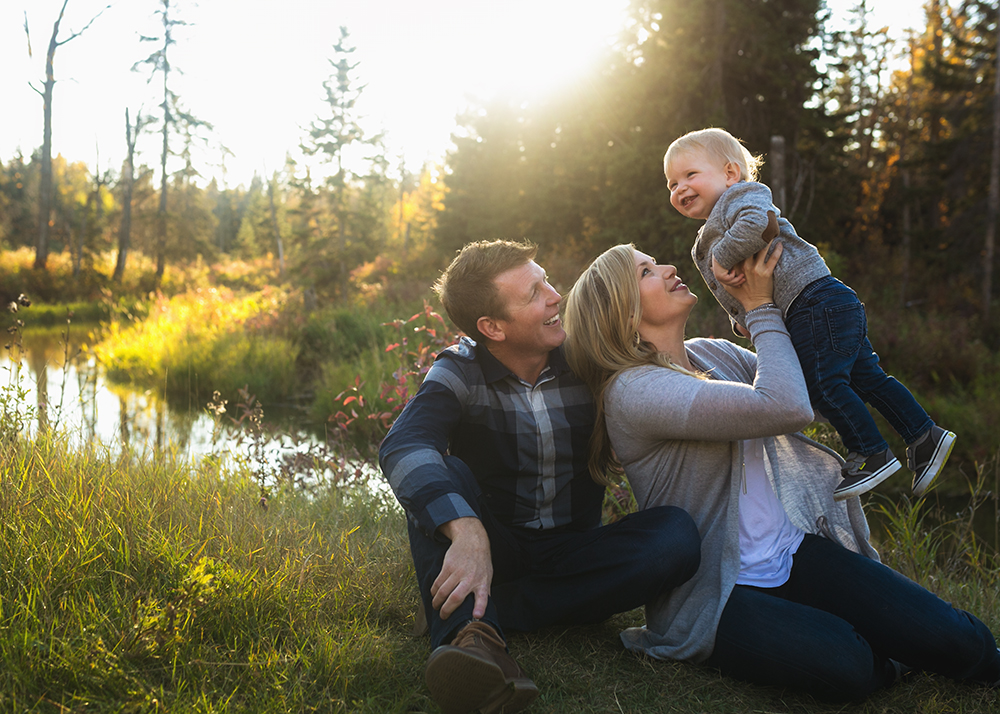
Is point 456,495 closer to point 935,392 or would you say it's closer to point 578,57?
point 935,392

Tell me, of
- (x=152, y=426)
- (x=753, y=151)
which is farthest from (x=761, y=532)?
(x=753, y=151)

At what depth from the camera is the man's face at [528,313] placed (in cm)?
243

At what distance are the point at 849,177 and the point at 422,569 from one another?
60.4 ft

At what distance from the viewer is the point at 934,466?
247 cm

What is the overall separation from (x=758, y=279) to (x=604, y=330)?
55cm

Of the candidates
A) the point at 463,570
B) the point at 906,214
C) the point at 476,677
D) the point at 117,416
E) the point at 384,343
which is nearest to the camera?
the point at 476,677

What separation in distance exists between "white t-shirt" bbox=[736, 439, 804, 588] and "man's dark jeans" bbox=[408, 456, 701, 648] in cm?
19

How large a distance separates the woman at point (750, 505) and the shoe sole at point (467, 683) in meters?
0.71

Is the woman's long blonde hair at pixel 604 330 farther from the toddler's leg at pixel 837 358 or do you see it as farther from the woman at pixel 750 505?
the toddler's leg at pixel 837 358

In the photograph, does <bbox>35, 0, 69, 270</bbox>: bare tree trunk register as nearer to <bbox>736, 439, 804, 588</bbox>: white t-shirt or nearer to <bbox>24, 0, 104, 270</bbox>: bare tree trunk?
<bbox>24, 0, 104, 270</bbox>: bare tree trunk

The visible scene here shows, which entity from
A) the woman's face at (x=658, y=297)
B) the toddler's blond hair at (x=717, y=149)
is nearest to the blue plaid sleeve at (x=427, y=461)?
the woman's face at (x=658, y=297)

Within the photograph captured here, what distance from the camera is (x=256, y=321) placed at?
11805 millimetres

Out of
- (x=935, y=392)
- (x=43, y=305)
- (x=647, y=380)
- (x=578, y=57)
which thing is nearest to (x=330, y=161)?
(x=43, y=305)

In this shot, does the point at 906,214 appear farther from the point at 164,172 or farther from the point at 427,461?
the point at 164,172
